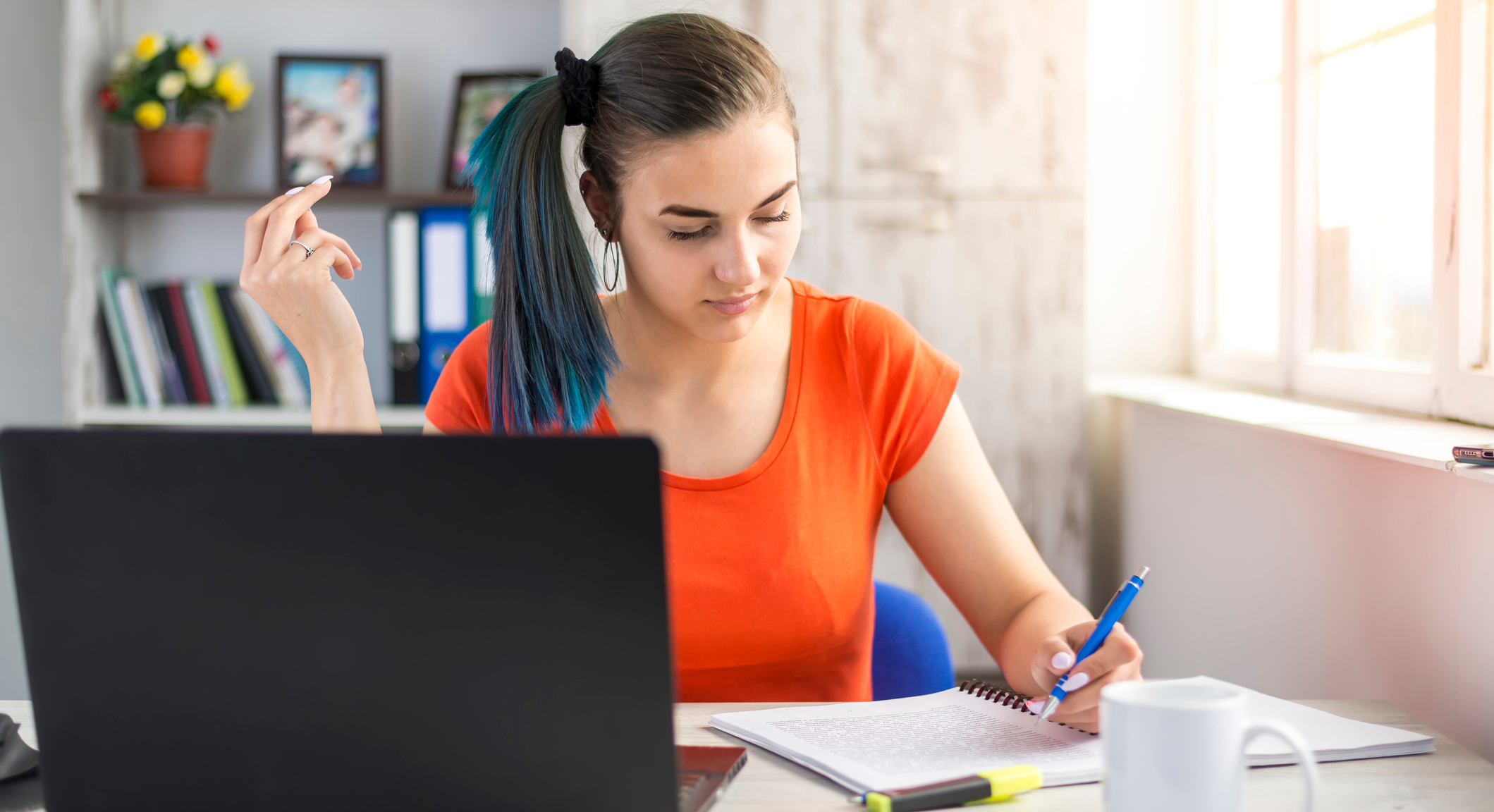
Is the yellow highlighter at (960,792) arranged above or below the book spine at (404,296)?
below

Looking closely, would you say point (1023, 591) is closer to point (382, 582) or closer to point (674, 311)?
point (674, 311)

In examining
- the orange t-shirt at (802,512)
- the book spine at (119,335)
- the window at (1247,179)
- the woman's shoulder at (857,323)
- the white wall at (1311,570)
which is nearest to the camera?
the white wall at (1311,570)

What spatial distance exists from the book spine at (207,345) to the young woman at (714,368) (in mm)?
1271

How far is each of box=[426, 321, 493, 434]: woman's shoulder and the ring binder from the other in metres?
0.61

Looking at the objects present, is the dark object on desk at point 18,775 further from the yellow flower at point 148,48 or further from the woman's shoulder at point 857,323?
the yellow flower at point 148,48

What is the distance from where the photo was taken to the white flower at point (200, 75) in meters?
2.28

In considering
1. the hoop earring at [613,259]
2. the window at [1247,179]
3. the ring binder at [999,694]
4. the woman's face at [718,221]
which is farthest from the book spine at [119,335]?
the window at [1247,179]

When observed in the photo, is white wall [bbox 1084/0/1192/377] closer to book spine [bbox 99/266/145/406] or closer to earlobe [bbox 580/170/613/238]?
earlobe [bbox 580/170/613/238]

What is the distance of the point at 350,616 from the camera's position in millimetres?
572

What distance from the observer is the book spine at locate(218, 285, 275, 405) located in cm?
236

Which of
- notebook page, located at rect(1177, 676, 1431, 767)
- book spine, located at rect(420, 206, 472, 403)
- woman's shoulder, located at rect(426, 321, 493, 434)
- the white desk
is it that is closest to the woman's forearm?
woman's shoulder, located at rect(426, 321, 493, 434)

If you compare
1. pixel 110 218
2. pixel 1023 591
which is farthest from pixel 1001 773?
pixel 110 218

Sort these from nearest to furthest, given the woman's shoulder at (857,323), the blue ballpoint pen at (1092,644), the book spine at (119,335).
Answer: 1. the blue ballpoint pen at (1092,644)
2. the woman's shoulder at (857,323)
3. the book spine at (119,335)

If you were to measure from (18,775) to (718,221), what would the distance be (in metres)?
0.73
